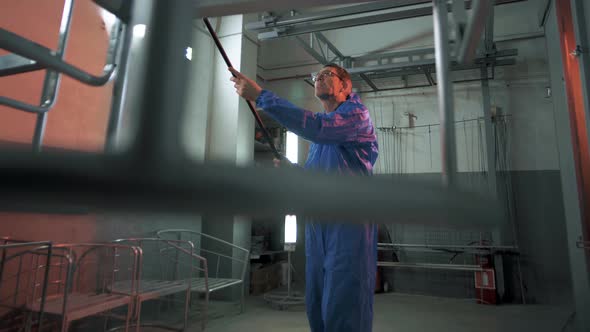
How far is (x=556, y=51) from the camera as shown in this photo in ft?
9.39

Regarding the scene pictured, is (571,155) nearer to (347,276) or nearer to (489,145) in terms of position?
(489,145)

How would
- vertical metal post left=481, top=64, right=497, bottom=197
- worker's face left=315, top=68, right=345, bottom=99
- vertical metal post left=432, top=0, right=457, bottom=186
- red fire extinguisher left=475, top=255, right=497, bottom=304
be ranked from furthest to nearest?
vertical metal post left=481, top=64, right=497, bottom=197 < red fire extinguisher left=475, top=255, right=497, bottom=304 < worker's face left=315, top=68, right=345, bottom=99 < vertical metal post left=432, top=0, right=457, bottom=186

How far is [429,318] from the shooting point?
301 cm

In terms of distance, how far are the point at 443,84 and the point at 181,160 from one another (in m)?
0.39

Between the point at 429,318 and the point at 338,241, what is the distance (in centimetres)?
229

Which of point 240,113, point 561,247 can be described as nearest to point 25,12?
point 240,113

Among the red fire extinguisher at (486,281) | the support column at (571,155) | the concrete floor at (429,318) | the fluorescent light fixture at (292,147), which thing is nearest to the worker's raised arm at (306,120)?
the concrete floor at (429,318)

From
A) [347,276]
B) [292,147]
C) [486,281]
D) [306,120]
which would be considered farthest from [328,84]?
[292,147]

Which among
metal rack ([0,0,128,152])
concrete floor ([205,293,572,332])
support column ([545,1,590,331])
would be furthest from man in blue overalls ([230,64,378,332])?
support column ([545,1,590,331])

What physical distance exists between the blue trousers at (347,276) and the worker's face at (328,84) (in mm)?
552

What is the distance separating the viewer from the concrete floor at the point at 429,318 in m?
2.66

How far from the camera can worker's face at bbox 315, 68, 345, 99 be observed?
4.83 feet

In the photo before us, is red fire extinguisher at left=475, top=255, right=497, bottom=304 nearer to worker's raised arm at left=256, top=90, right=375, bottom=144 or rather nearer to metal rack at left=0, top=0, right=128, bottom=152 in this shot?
worker's raised arm at left=256, top=90, right=375, bottom=144

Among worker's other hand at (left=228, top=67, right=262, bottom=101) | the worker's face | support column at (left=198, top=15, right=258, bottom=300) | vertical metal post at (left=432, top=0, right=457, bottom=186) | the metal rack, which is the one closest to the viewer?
vertical metal post at (left=432, top=0, right=457, bottom=186)
